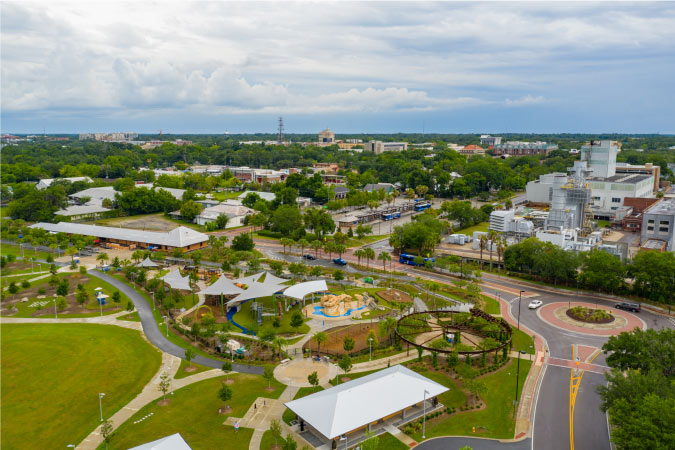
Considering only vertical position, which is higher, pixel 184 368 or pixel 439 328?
pixel 439 328

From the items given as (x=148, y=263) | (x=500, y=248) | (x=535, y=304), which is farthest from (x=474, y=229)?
(x=148, y=263)

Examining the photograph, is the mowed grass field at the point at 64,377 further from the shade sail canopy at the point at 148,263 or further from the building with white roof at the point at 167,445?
the shade sail canopy at the point at 148,263

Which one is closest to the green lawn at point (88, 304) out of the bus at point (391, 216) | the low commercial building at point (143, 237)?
the low commercial building at point (143, 237)

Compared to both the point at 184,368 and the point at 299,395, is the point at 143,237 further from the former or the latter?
the point at 299,395

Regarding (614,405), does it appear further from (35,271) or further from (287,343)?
(35,271)

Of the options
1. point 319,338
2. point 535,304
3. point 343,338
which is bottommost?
point 343,338
